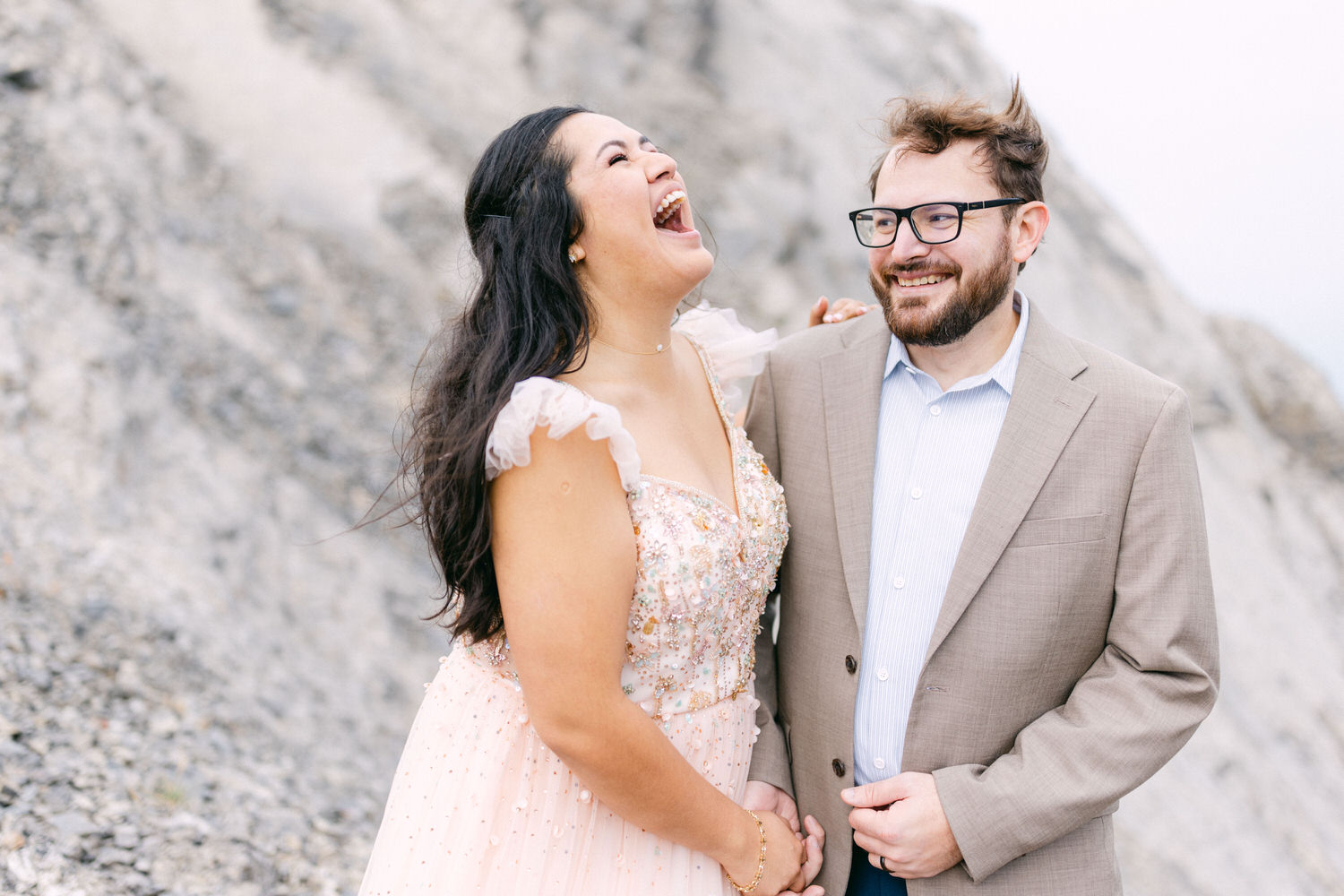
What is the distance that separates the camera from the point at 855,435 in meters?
2.30

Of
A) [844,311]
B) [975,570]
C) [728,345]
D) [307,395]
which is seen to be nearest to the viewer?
[975,570]

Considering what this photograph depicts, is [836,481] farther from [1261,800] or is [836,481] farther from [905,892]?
[1261,800]

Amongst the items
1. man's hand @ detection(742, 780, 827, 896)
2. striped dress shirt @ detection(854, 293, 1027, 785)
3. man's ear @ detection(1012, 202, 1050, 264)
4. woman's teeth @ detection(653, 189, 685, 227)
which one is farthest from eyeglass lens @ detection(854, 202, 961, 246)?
man's hand @ detection(742, 780, 827, 896)

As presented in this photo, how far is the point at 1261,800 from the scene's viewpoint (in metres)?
7.17

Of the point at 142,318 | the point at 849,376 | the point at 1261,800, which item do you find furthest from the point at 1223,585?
the point at 142,318

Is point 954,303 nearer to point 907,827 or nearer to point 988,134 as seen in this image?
point 988,134

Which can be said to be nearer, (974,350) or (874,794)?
(874,794)

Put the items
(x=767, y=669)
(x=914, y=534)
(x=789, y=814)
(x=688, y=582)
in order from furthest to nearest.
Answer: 1. (x=767, y=669)
2. (x=789, y=814)
3. (x=914, y=534)
4. (x=688, y=582)

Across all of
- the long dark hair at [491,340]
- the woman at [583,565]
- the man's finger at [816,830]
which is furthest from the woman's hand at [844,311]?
the man's finger at [816,830]

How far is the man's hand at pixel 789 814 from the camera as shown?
2213mm

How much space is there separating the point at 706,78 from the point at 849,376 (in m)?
8.62

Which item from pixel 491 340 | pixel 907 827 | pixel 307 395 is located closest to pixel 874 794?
pixel 907 827

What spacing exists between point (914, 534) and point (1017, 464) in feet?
0.95

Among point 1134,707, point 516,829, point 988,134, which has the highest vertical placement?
point 988,134
